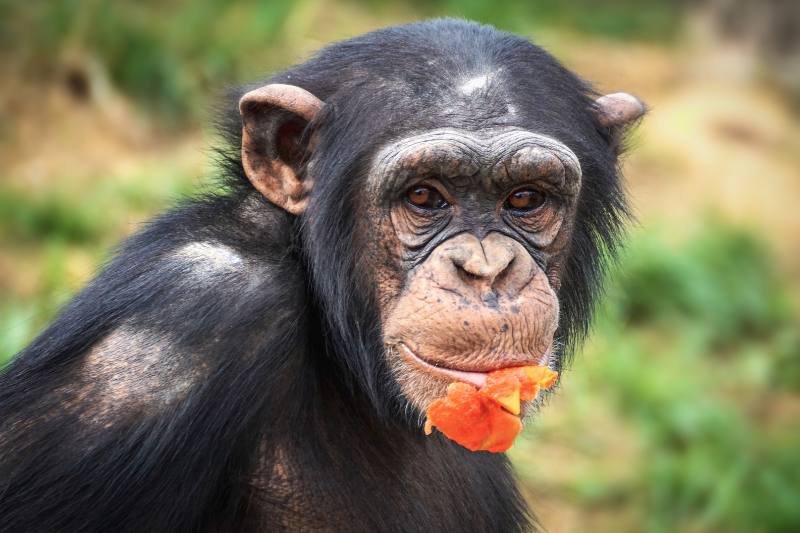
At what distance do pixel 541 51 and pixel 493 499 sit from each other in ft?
6.48

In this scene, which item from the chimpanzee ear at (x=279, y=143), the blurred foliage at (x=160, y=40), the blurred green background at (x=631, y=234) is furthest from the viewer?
the blurred foliage at (x=160, y=40)

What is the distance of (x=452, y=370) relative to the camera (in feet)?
13.4

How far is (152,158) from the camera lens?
33.2 ft

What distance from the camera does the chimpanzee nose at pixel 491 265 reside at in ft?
13.3

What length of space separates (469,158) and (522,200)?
33 centimetres

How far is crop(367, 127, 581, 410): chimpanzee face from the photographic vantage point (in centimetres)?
404

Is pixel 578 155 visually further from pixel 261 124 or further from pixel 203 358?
pixel 203 358

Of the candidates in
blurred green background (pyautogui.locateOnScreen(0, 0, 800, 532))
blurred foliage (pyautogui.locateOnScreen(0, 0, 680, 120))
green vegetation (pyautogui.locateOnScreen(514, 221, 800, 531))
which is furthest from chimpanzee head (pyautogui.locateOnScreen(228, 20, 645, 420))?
blurred foliage (pyautogui.locateOnScreen(0, 0, 680, 120))

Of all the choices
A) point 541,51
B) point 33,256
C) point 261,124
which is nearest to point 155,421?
point 261,124

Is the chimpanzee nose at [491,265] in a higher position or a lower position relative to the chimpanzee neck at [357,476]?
higher

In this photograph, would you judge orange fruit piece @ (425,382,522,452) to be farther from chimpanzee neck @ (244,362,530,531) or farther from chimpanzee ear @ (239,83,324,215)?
chimpanzee ear @ (239,83,324,215)

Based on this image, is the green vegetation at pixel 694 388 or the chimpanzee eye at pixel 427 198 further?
the green vegetation at pixel 694 388

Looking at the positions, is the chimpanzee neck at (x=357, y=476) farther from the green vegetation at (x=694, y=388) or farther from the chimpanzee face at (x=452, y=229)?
the green vegetation at (x=694, y=388)

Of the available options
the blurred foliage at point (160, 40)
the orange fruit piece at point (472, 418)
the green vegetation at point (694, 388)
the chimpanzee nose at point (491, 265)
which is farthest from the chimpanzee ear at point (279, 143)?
the blurred foliage at point (160, 40)
